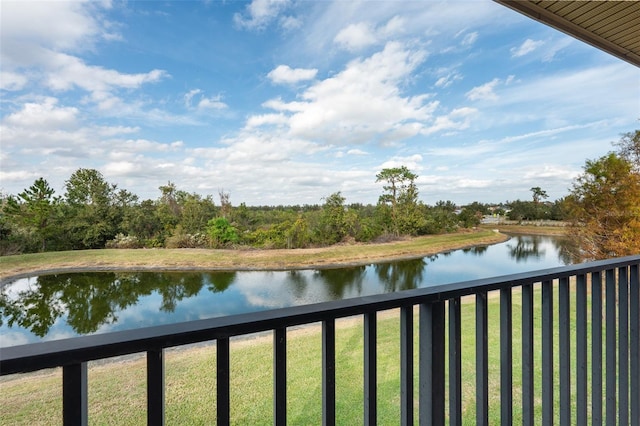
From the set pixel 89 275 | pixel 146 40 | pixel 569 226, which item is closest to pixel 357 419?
pixel 89 275

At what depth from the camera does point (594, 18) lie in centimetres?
179

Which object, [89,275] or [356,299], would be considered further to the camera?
[89,275]

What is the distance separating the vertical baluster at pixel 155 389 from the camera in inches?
21.9

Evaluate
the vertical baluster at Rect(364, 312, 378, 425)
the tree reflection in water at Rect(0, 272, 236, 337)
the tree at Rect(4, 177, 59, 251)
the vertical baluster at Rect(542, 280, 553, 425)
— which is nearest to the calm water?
the tree reflection in water at Rect(0, 272, 236, 337)

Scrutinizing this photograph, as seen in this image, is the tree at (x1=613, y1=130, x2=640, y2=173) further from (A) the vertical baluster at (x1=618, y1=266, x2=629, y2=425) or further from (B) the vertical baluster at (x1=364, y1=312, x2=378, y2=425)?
(B) the vertical baluster at (x1=364, y1=312, x2=378, y2=425)

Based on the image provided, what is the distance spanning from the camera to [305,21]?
3.51m

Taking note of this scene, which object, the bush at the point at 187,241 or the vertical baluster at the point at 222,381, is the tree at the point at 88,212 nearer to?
the bush at the point at 187,241

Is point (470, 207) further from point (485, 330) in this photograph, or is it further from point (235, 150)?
point (485, 330)

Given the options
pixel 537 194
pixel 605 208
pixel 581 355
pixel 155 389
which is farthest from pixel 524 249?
pixel 155 389

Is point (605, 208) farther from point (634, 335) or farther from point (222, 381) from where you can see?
point (222, 381)

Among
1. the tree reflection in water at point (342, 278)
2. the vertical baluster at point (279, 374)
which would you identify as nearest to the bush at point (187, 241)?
the tree reflection in water at point (342, 278)

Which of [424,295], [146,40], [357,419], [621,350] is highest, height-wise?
[146,40]

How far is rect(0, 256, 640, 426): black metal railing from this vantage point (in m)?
0.51

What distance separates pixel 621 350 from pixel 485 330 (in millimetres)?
937
